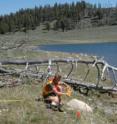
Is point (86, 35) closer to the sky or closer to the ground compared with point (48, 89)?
closer to the ground

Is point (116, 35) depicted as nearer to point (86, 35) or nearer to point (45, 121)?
point (86, 35)

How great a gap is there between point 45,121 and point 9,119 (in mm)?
755

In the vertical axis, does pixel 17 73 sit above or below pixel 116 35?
above

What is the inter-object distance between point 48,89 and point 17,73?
5.54m

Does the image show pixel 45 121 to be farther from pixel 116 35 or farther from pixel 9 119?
pixel 116 35

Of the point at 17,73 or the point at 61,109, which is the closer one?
the point at 61,109

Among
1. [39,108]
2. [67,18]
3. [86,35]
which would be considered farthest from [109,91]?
[67,18]

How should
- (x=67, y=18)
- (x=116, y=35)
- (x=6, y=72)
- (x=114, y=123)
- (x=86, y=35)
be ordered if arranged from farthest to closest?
1. (x=67, y=18)
2. (x=86, y=35)
3. (x=116, y=35)
4. (x=6, y=72)
5. (x=114, y=123)

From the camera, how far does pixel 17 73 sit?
17.4 meters

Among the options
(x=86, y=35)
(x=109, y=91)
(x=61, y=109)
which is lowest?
(x=86, y=35)

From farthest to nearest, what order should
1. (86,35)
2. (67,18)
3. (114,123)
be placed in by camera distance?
(67,18) → (86,35) → (114,123)

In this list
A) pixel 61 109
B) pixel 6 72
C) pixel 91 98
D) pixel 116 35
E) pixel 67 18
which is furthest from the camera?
pixel 67 18

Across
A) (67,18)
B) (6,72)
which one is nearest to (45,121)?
(6,72)

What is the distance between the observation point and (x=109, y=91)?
1828cm
